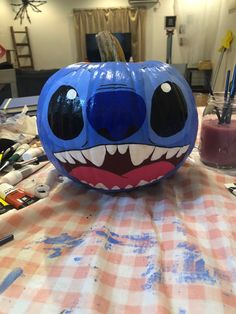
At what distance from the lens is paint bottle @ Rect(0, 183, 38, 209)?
50 cm

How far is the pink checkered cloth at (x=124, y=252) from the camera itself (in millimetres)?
308

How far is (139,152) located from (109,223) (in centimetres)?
13

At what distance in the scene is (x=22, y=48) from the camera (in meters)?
4.85

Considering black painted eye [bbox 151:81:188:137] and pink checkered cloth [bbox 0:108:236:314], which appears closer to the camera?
pink checkered cloth [bbox 0:108:236:314]

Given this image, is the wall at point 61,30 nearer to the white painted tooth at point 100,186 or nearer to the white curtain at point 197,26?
the white curtain at point 197,26

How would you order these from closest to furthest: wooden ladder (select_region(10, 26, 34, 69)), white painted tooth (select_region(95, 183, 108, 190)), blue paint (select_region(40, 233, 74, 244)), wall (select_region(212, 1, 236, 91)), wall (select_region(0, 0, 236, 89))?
blue paint (select_region(40, 233, 74, 244))
white painted tooth (select_region(95, 183, 108, 190))
wall (select_region(212, 1, 236, 91))
wall (select_region(0, 0, 236, 89))
wooden ladder (select_region(10, 26, 34, 69))

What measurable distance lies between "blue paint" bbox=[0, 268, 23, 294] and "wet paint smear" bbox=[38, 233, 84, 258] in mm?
46

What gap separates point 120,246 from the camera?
1.33 ft

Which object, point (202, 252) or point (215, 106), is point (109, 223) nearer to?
point (202, 252)

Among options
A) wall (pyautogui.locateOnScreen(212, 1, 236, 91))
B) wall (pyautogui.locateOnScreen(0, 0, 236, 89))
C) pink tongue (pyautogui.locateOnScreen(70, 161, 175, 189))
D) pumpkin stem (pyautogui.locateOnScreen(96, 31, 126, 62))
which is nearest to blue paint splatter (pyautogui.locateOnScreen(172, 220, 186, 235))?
pink tongue (pyautogui.locateOnScreen(70, 161, 175, 189))

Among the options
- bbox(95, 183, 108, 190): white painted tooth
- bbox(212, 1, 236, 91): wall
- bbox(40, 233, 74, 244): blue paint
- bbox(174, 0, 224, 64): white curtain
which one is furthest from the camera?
bbox(174, 0, 224, 64): white curtain

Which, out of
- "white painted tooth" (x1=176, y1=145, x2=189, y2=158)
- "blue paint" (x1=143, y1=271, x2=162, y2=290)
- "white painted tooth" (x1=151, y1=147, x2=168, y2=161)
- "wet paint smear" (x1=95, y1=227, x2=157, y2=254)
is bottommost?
"wet paint smear" (x1=95, y1=227, x2=157, y2=254)

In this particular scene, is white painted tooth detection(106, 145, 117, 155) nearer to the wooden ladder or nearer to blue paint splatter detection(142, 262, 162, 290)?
blue paint splatter detection(142, 262, 162, 290)

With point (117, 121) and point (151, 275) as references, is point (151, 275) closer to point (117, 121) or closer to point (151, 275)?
point (151, 275)
